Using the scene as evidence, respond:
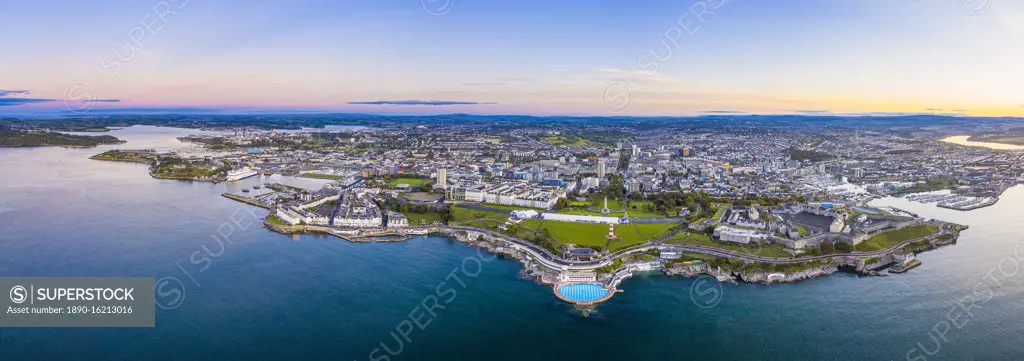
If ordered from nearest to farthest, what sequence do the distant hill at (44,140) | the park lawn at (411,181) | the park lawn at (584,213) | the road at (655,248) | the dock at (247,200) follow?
the road at (655,248)
the park lawn at (584,213)
the dock at (247,200)
the park lawn at (411,181)
the distant hill at (44,140)

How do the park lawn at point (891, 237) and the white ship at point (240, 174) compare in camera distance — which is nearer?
the park lawn at point (891, 237)

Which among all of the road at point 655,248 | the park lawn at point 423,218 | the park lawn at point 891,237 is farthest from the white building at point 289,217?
the park lawn at point 891,237

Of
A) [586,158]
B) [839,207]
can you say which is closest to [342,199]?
[839,207]

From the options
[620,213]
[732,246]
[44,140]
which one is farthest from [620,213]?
[44,140]

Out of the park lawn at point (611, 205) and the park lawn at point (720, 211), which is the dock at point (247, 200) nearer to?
the park lawn at point (611, 205)

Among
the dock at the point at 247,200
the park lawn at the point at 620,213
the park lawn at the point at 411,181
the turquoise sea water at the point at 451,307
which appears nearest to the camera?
the turquoise sea water at the point at 451,307

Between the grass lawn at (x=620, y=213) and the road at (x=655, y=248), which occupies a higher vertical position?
the grass lawn at (x=620, y=213)

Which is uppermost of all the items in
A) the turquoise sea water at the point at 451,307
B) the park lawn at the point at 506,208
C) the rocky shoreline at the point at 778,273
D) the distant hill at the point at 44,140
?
the distant hill at the point at 44,140

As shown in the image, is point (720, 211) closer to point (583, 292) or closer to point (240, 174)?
point (583, 292)
